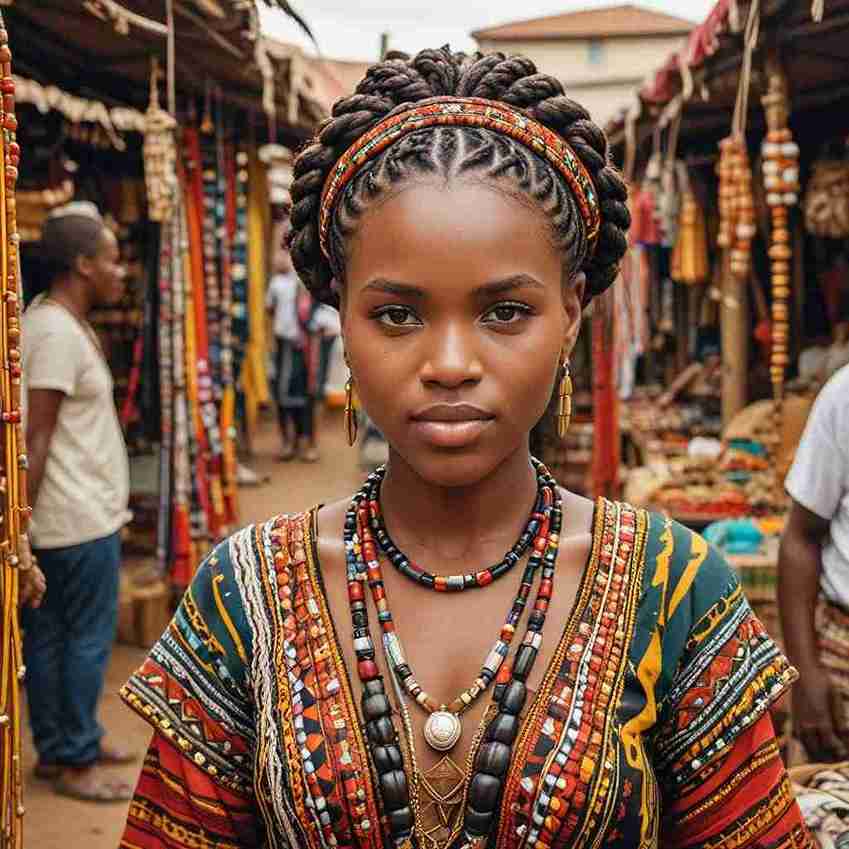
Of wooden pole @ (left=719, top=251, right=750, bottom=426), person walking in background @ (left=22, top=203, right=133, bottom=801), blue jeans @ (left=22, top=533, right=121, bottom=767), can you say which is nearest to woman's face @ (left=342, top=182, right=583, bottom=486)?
person walking in background @ (left=22, top=203, right=133, bottom=801)

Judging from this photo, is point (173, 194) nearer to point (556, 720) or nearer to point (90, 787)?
point (90, 787)

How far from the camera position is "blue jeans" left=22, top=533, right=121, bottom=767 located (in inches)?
155

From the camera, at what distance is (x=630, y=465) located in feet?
29.3

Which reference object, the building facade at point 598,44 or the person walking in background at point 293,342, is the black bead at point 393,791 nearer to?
the person walking in background at point 293,342

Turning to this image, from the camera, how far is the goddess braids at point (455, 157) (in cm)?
138

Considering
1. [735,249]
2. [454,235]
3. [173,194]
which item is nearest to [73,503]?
[173,194]

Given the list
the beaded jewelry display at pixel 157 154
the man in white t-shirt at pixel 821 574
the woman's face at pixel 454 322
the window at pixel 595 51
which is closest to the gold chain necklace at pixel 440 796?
the woman's face at pixel 454 322

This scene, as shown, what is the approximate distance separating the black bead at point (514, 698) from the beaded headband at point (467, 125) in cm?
61

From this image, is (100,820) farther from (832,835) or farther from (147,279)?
(147,279)

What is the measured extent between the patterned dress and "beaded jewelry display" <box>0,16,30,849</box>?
173 millimetres

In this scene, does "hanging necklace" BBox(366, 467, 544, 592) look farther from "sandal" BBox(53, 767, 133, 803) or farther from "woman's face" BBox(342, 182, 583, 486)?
"sandal" BBox(53, 767, 133, 803)

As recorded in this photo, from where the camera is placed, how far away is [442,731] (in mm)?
1396

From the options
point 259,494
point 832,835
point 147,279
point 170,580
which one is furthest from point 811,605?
point 259,494

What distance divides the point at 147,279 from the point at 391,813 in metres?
5.30
